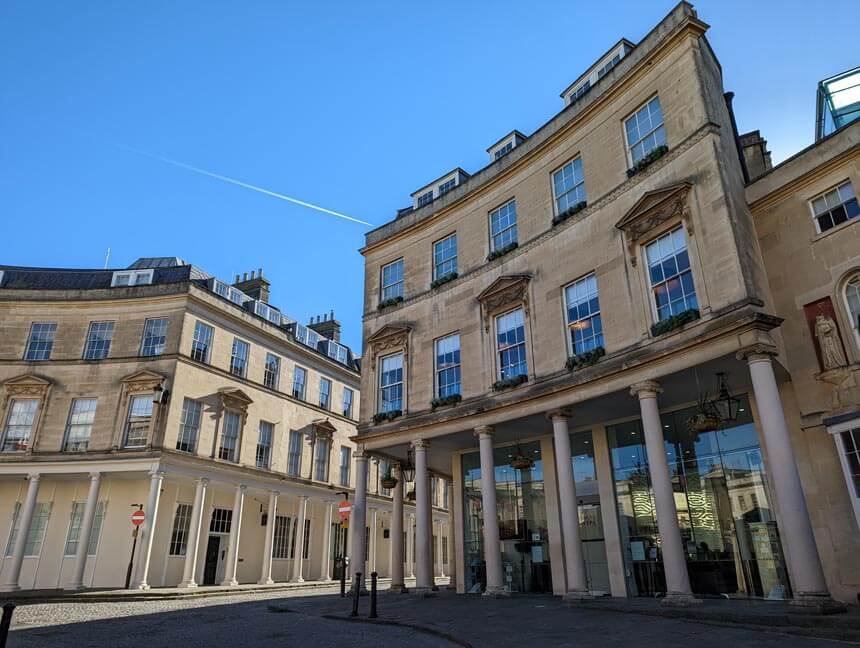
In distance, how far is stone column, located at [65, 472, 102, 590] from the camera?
24281 millimetres

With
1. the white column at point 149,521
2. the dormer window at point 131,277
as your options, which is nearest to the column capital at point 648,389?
the white column at point 149,521

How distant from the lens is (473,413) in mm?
18125

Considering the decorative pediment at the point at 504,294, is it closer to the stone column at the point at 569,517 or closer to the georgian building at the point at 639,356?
the georgian building at the point at 639,356

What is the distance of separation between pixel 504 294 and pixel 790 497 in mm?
10132

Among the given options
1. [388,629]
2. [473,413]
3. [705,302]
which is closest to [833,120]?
[705,302]

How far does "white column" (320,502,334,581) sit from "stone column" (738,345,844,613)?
28.4 metres

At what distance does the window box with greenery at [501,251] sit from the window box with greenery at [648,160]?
459cm

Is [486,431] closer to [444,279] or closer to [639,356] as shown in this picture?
[639,356]

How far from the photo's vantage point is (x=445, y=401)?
19.5 m

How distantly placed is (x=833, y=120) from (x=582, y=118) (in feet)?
31.7

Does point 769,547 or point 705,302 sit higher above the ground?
point 705,302

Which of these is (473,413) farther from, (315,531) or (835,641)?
(315,531)

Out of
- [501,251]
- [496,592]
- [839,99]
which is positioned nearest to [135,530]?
Result: [496,592]

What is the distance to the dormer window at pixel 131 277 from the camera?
30562 millimetres
